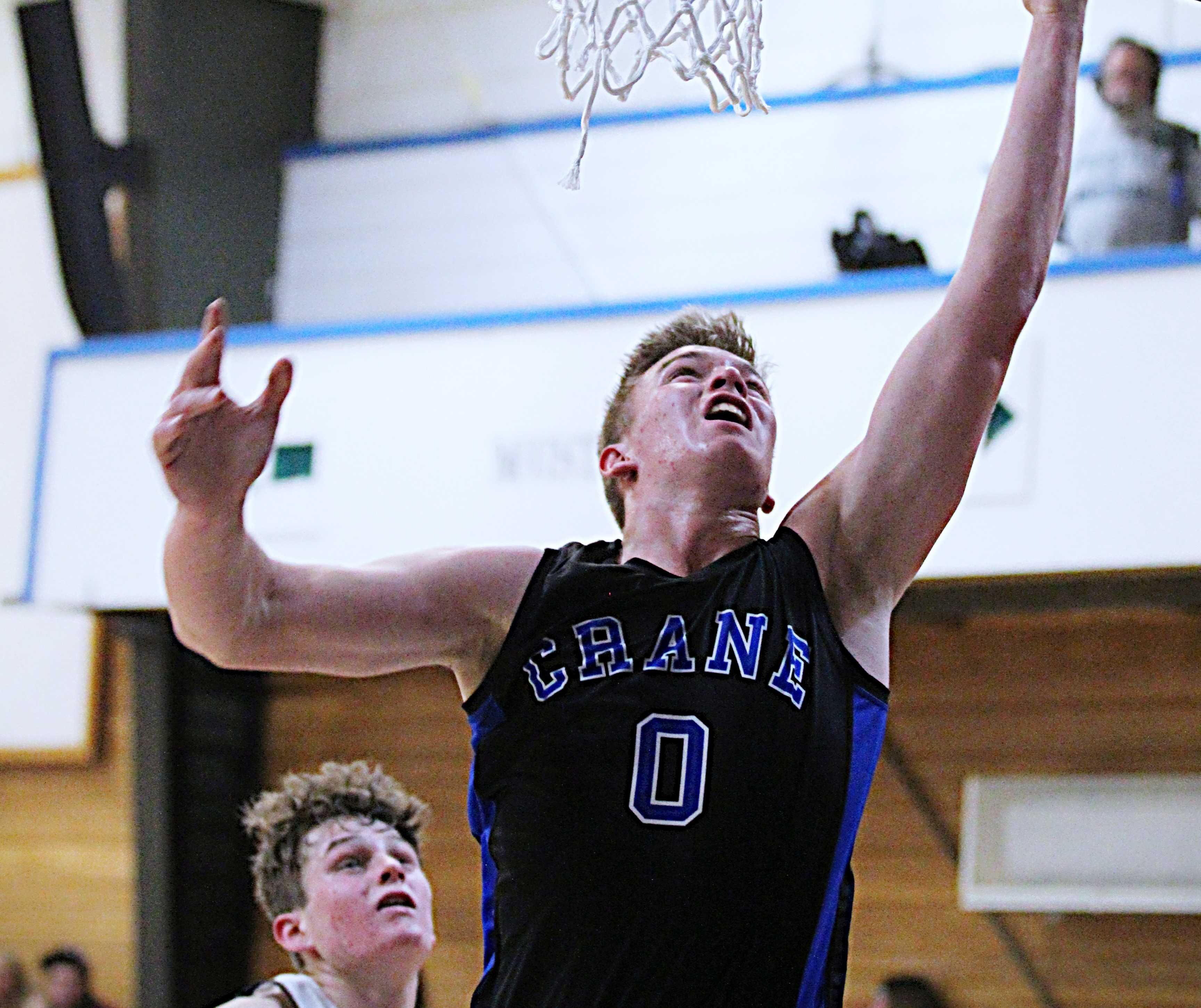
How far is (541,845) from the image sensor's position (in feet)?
7.43

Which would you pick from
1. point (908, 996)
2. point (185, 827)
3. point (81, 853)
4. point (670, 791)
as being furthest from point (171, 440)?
point (81, 853)

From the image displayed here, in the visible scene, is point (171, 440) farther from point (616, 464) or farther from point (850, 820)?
point (850, 820)

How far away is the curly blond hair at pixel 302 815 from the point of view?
397 cm

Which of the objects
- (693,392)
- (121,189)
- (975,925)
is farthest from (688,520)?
(121,189)

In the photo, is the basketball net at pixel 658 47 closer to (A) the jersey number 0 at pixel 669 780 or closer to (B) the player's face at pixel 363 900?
(A) the jersey number 0 at pixel 669 780

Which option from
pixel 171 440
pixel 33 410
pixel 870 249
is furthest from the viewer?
pixel 33 410

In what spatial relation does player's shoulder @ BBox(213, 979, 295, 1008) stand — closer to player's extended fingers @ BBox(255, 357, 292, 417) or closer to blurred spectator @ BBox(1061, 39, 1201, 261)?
player's extended fingers @ BBox(255, 357, 292, 417)

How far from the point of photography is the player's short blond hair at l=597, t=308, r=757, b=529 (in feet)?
9.13

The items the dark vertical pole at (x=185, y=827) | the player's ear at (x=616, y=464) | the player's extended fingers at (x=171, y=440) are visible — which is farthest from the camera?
the dark vertical pole at (x=185, y=827)

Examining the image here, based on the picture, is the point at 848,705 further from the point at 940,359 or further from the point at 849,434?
the point at 849,434

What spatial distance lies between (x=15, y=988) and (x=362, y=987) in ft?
16.1

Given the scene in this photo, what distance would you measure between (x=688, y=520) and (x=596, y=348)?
4197mm

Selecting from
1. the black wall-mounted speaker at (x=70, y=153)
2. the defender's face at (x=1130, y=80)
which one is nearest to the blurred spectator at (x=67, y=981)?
the black wall-mounted speaker at (x=70, y=153)

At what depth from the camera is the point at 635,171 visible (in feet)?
25.0
